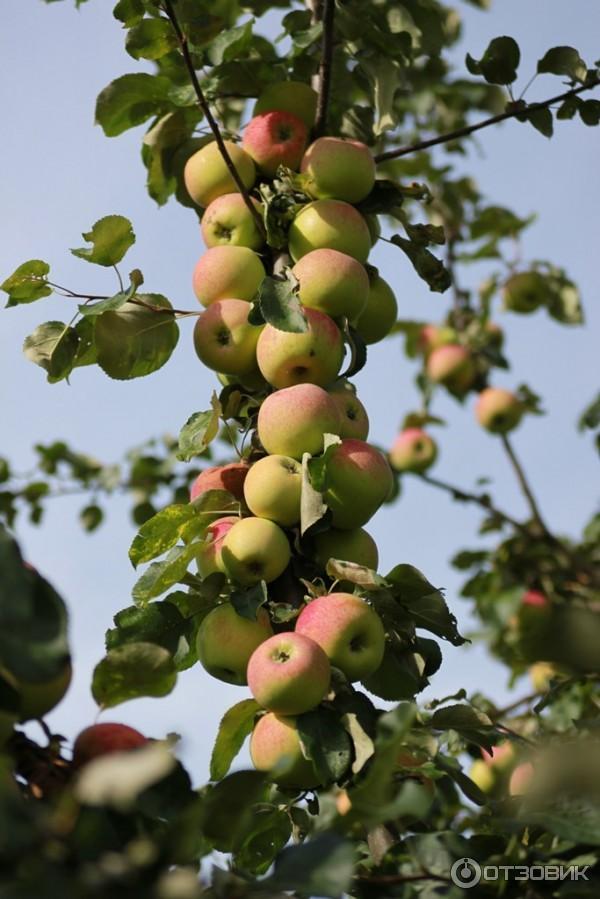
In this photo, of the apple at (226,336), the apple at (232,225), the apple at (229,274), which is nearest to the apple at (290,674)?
the apple at (226,336)

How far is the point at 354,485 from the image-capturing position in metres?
1.66

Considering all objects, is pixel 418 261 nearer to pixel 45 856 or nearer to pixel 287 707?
pixel 287 707

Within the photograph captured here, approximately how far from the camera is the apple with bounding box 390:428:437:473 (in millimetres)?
5707

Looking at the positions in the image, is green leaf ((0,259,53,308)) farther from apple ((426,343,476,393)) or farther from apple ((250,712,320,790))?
apple ((426,343,476,393))

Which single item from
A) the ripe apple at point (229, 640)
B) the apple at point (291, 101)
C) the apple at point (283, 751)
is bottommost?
the apple at point (283, 751)

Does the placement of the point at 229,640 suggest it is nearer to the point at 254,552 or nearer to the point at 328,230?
the point at 254,552

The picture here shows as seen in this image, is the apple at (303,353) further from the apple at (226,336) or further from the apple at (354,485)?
the apple at (354,485)

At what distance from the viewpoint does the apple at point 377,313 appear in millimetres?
2029

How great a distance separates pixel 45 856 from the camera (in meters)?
0.76

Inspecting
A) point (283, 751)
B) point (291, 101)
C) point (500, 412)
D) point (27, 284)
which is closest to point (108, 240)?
point (27, 284)

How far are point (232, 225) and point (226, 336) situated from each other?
0.26m

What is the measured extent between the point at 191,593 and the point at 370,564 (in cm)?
30

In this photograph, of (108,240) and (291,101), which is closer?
(108,240)

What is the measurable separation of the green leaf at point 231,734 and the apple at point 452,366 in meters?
3.97
